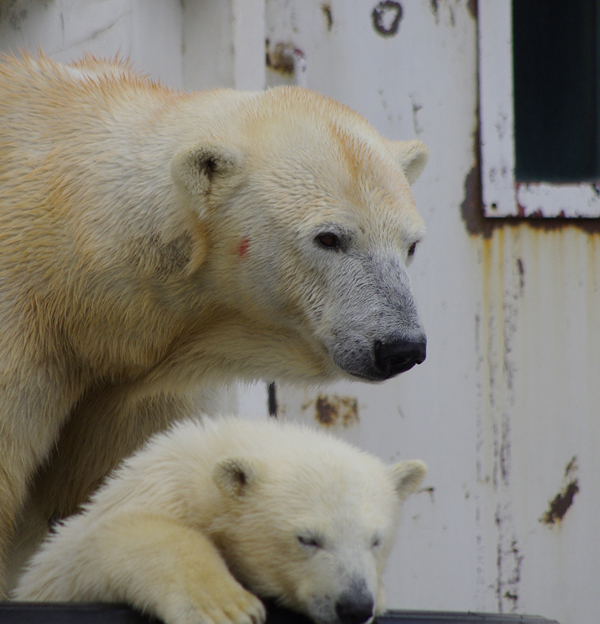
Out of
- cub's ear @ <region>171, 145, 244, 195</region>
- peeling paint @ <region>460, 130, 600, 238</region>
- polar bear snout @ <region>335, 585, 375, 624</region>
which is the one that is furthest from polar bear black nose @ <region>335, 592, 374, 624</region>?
peeling paint @ <region>460, 130, 600, 238</region>

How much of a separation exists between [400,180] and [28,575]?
115cm

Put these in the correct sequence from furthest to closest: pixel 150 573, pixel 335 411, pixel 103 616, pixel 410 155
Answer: pixel 335 411
pixel 410 155
pixel 150 573
pixel 103 616

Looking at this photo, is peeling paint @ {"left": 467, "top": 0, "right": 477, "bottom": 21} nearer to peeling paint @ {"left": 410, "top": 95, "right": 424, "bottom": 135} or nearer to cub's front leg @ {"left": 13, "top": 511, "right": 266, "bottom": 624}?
peeling paint @ {"left": 410, "top": 95, "right": 424, "bottom": 135}

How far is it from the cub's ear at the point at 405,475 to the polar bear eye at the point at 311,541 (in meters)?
0.30

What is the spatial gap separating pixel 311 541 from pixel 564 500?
199 cm

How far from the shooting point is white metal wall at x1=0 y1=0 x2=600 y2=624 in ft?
9.62

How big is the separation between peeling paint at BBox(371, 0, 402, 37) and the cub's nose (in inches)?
65.6

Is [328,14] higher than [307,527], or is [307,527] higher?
[328,14]

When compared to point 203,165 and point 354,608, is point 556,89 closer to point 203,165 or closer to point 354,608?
point 203,165

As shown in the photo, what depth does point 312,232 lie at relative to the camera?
169 cm

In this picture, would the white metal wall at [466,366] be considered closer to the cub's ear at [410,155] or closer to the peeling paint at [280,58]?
the peeling paint at [280,58]

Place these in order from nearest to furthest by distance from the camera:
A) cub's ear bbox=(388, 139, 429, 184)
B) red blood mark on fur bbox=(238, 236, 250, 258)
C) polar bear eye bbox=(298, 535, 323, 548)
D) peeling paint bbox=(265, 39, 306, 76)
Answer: polar bear eye bbox=(298, 535, 323, 548) < red blood mark on fur bbox=(238, 236, 250, 258) < cub's ear bbox=(388, 139, 429, 184) < peeling paint bbox=(265, 39, 306, 76)

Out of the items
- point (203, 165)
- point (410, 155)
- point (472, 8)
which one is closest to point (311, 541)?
point (203, 165)

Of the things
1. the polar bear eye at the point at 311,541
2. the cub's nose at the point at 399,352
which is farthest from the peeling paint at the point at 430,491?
the polar bear eye at the point at 311,541
